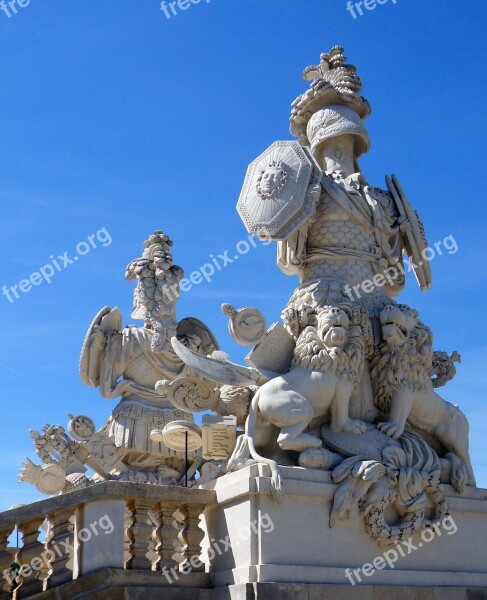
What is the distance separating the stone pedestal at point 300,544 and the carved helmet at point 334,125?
11.7 ft

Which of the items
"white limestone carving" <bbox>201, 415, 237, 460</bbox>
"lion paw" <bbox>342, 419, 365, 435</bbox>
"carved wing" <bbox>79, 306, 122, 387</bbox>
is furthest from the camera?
"carved wing" <bbox>79, 306, 122, 387</bbox>

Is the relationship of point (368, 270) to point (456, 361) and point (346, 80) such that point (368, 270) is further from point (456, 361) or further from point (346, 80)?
point (346, 80)

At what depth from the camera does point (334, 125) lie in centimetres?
915

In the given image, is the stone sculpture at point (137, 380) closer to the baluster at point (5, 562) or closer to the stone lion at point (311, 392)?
the stone lion at point (311, 392)

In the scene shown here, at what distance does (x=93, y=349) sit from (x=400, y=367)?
234 inches

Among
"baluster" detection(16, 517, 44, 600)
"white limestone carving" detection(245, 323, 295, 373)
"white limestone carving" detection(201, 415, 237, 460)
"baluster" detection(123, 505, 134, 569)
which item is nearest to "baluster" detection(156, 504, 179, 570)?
"baluster" detection(123, 505, 134, 569)

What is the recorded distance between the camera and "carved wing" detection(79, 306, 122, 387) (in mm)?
12914

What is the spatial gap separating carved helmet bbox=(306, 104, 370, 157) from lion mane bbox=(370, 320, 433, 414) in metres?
2.17

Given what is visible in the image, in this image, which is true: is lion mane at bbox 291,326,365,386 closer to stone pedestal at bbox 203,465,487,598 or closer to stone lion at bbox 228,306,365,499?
stone lion at bbox 228,306,365,499

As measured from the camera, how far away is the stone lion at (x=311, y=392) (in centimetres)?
752

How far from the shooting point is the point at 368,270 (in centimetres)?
862

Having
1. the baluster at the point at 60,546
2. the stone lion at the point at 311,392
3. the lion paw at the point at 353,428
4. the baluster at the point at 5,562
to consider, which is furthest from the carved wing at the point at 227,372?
the baluster at the point at 5,562

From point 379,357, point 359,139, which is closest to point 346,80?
point 359,139

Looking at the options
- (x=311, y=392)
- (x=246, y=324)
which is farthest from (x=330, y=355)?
(x=246, y=324)
